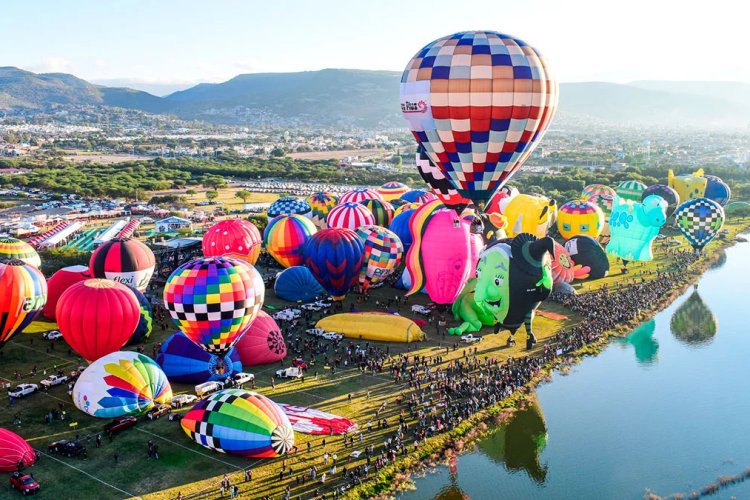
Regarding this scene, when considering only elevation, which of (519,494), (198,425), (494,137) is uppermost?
(494,137)

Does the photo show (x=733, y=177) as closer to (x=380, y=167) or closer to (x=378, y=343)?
(x=380, y=167)

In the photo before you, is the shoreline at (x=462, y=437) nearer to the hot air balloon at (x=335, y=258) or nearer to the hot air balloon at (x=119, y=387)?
the hot air balloon at (x=119, y=387)

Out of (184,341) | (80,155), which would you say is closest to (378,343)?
(184,341)

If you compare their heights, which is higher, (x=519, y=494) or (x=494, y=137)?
(x=494, y=137)

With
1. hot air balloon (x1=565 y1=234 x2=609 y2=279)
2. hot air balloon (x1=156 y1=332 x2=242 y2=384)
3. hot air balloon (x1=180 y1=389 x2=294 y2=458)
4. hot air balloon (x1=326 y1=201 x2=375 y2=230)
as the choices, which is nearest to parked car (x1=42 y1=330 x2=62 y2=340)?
hot air balloon (x1=156 y1=332 x2=242 y2=384)

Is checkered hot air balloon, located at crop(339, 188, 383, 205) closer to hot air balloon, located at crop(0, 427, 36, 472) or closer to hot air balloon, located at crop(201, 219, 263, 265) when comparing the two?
hot air balloon, located at crop(201, 219, 263, 265)

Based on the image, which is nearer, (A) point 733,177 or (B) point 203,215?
(B) point 203,215
